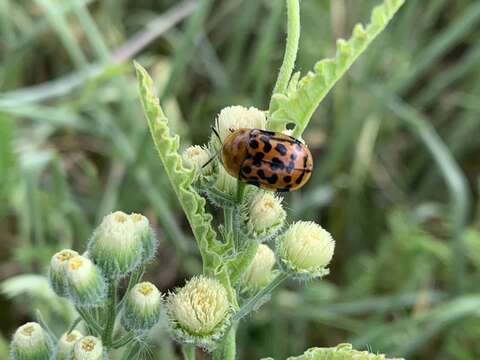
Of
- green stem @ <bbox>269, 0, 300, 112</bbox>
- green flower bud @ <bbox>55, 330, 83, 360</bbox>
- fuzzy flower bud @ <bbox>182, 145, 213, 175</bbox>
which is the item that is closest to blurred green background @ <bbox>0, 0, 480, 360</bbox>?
green flower bud @ <bbox>55, 330, 83, 360</bbox>

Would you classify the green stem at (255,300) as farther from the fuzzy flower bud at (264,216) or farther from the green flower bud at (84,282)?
the green flower bud at (84,282)

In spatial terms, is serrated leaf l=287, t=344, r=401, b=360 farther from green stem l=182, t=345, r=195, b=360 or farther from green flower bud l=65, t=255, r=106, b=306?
green flower bud l=65, t=255, r=106, b=306

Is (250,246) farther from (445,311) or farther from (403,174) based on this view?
(403,174)

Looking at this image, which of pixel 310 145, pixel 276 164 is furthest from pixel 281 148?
pixel 310 145

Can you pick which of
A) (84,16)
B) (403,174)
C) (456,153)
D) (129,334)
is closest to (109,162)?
(84,16)

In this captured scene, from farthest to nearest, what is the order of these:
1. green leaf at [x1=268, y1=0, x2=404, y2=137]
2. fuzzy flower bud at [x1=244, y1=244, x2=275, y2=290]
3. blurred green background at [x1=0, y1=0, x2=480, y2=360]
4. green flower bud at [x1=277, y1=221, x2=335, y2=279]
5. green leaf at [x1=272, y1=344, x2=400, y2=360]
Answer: blurred green background at [x1=0, y1=0, x2=480, y2=360] → fuzzy flower bud at [x1=244, y1=244, x2=275, y2=290] → green flower bud at [x1=277, y1=221, x2=335, y2=279] → green leaf at [x1=272, y1=344, x2=400, y2=360] → green leaf at [x1=268, y1=0, x2=404, y2=137]

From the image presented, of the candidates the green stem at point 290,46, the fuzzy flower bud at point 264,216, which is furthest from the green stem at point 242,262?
the green stem at point 290,46
